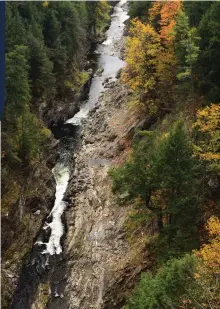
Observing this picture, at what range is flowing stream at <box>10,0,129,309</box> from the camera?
34309 mm

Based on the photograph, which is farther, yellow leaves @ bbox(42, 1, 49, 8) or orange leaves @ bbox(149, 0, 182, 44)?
yellow leaves @ bbox(42, 1, 49, 8)

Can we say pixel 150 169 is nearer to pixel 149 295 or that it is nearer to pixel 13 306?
pixel 149 295

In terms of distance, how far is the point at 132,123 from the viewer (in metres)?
49.9

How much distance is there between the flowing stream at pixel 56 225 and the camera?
113ft

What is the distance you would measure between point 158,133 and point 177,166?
45.7 ft

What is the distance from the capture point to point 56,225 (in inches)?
1615

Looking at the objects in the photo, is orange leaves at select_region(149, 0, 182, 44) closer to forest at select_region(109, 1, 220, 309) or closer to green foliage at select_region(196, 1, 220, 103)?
forest at select_region(109, 1, 220, 309)

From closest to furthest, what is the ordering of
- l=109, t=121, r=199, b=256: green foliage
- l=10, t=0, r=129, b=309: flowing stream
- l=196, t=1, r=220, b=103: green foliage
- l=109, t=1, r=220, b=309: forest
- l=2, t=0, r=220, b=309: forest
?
l=109, t=1, r=220, b=309: forest → l=2, t=0, r=220, b=309: forest → l=109, t=121, r=199, b=256: green foliage → l=10, t=0, r=129, b=309: flowing stream → l=196, t=1, r=220, b=103: green foliage

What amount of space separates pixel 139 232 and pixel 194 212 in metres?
7.99

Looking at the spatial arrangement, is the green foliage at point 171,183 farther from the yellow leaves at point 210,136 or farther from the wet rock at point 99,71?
the wet rock at point 99,71

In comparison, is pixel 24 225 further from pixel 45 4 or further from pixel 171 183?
pixel 45 4

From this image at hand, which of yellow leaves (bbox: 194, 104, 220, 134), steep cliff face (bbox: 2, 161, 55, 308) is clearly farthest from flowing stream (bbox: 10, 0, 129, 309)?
yellow leaves (bbox: 194, 104, 220, 134)

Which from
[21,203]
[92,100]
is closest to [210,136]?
[21,203]

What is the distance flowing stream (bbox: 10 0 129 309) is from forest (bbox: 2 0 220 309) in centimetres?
153
